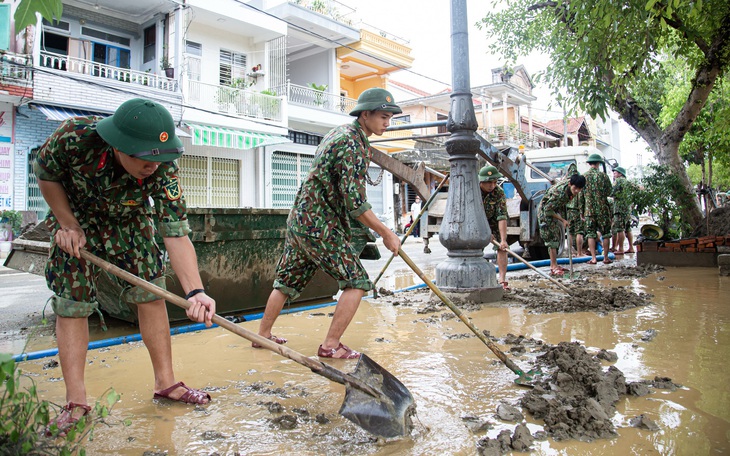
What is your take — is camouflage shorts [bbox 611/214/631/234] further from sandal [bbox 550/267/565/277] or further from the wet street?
the wet street

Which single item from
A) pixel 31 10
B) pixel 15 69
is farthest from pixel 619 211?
pixel 15 69

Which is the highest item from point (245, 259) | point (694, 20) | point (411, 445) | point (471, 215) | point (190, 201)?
point (694, 20)

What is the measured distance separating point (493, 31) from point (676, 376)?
12216 millimetres

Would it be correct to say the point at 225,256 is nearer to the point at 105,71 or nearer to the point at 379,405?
the point at 379,405

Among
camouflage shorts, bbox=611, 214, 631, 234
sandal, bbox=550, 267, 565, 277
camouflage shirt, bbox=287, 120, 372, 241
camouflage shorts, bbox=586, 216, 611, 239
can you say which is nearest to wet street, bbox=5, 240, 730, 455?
camouflage shirt, bbox=287, 120, 372, 241

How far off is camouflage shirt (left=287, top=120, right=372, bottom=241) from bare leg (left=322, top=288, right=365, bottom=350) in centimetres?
39

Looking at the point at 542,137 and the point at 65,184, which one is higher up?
the point at 542,137

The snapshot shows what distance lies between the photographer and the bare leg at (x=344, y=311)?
356 cm

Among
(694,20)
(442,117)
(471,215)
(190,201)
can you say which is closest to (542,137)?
(442,117)

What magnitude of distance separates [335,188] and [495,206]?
4.19 m

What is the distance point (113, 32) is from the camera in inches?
593

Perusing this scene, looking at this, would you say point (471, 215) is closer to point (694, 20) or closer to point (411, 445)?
point (411, 445)

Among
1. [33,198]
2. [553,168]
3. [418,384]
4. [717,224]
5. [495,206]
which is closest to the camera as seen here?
[418,384]

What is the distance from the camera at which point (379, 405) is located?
2.38 m
